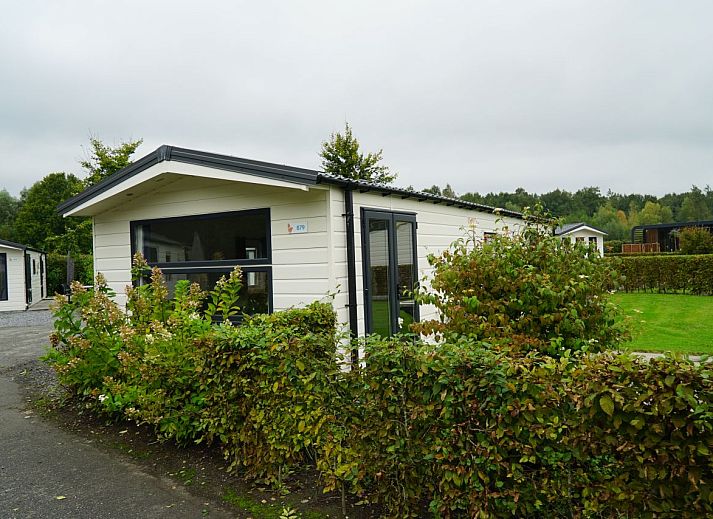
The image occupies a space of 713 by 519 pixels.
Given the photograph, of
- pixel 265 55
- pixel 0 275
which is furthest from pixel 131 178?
pixel 0 275

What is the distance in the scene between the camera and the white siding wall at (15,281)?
18984 millimetres

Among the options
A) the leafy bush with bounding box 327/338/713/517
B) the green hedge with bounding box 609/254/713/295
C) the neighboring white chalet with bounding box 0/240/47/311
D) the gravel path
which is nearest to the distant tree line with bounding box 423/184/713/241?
the green hedge with bounding box 609/254/713/295

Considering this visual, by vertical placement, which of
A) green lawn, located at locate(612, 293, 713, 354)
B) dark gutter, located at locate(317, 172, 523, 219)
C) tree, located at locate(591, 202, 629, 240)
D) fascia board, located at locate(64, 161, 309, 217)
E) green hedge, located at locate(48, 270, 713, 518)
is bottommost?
green lawn, located at locate(612, 293, 713, 354)

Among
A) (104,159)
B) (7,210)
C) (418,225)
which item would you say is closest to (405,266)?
(418,225)

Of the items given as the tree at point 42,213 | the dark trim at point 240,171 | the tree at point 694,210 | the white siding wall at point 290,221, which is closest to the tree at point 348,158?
the white siding wall at point 290,221

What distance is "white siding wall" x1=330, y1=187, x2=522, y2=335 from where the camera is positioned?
6188 millimetres

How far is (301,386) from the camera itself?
3475mm

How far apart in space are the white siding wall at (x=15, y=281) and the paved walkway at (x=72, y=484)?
53.2ft

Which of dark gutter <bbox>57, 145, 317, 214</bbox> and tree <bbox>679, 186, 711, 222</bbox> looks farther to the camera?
tree <bbox>679, 186, 711, 222</bbox>

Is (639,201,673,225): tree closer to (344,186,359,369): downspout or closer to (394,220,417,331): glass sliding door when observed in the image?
(394,220,417,331): glass sliding door

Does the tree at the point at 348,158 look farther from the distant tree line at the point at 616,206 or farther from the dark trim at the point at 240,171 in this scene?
the distant tree line at the point at 616,206

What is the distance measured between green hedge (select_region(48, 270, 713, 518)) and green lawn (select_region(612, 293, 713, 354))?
2.30 meters

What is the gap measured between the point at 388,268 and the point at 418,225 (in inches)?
48.7

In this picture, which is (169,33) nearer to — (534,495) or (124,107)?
(124,107)
